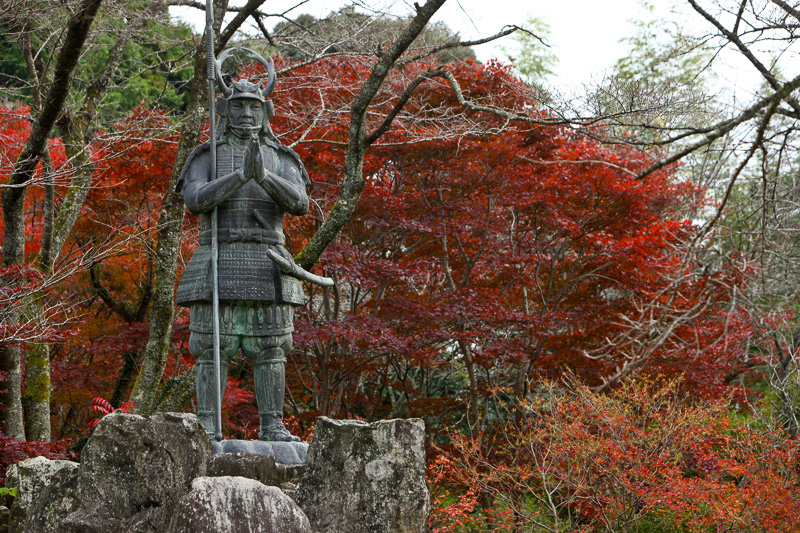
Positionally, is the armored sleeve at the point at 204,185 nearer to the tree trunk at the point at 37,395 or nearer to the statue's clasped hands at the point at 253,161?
the statue's clasped hands at the point at 253,161

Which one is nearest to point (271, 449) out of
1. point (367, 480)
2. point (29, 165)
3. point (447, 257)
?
point (367, 480)

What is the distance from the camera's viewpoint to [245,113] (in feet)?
15.4

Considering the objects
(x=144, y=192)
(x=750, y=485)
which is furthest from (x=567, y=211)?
(x=144, y=192)

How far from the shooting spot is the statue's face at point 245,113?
4.71 metres

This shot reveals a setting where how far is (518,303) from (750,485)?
13.9ft

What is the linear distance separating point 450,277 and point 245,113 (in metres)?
5.10

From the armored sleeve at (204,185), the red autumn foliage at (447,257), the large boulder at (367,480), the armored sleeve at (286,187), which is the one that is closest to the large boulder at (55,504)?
the large boulder at (367,480)

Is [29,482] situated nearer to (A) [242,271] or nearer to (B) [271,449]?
(B) [271,449]

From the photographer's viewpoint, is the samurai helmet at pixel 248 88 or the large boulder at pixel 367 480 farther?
the samurai helmet at pixel 248 88

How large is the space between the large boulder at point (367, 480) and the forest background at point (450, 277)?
384 cm

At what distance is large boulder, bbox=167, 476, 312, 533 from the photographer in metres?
2.34

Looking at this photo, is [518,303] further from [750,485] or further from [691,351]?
[750,485]

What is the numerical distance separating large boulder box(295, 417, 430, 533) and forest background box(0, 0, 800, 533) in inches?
151

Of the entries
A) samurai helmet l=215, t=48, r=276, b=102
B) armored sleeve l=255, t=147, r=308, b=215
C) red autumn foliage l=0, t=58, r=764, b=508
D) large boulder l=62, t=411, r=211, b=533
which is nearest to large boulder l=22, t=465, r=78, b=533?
large boulder l=62, t=411, r=211, b=533
